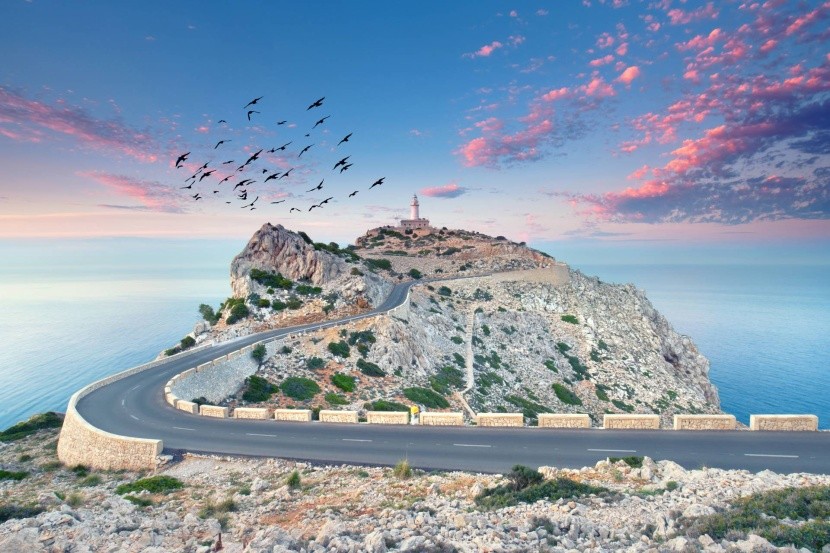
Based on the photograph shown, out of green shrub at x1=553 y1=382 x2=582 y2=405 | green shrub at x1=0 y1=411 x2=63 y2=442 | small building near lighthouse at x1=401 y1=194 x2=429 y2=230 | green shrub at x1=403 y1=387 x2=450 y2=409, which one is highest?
small building near lighthouse at x1=401 y1=194 x2=429 y2=230

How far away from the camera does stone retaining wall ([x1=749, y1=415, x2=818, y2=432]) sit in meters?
17.3

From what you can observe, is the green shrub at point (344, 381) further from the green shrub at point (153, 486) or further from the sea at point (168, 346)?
the sea at point (168, 346)

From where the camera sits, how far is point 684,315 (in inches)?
5330

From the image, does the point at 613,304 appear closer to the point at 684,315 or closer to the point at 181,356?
the point at 181,356

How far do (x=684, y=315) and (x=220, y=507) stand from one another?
154 metres

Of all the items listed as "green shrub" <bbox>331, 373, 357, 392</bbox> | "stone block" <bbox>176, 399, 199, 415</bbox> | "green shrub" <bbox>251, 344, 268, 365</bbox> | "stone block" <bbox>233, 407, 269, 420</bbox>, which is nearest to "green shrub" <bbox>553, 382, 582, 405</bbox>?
"green shrub" <bbox>331, 373, 357, 392</bbox>

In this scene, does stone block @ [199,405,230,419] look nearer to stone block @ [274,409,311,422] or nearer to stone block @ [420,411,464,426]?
stone block @ [274,409,311,422]

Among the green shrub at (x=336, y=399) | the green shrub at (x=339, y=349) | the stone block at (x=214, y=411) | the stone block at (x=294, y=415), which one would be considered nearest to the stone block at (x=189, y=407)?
the stone block at (x=214, y=411)

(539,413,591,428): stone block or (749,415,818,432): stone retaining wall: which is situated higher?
(749,415,818,432): stone retaining wall

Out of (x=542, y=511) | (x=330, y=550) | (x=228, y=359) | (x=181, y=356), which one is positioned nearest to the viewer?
(x=330, y=550)

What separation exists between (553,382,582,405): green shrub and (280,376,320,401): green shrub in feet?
80.5

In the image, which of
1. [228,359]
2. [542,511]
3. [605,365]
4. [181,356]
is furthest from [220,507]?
[605,365]

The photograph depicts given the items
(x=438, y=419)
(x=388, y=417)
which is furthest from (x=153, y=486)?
(x=438, y=419)

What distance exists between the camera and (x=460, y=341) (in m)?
48.2
